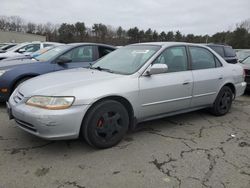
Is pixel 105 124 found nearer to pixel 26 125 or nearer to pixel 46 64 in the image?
pixel 26 125

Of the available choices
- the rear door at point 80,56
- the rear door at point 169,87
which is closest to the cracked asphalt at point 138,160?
the rear door at point 169,87

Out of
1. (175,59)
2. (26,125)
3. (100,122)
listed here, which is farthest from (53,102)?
(175,59)

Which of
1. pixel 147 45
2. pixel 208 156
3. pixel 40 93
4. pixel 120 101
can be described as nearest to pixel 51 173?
pixel 40 93

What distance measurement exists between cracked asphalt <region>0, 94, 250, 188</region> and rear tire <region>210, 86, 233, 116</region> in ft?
2.35

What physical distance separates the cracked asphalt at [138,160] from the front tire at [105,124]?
0.49 feet

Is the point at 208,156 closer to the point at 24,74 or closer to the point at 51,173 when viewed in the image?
the point at 51,173

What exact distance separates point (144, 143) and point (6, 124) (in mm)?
2500

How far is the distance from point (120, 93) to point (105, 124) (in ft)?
1.61

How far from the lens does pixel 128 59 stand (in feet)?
14.1

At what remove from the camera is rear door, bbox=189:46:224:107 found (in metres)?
4.60

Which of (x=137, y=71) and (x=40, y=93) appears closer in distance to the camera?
(x=40, y=93)

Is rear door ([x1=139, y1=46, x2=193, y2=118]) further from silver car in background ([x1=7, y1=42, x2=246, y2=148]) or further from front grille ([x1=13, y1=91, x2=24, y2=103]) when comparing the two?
front grille ([x1=13, y1=91, x2=24, y2=103])

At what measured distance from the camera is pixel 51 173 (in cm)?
288

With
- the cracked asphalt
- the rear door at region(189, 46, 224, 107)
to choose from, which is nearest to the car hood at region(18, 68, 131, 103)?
the cracked asphalt
